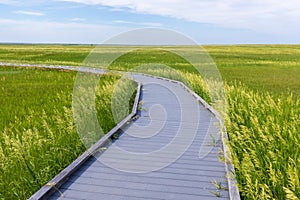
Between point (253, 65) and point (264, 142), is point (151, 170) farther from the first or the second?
point (253, 65)

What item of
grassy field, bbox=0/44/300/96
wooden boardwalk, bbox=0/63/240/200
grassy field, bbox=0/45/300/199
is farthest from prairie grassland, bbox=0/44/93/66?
wooden boardwalk, bbox=0/63/240/200

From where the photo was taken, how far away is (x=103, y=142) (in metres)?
7.13

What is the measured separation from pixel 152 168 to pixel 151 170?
0.10 metres

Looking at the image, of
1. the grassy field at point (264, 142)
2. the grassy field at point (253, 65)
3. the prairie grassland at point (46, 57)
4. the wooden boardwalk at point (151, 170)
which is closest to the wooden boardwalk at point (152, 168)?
the wooden boardwalk at point (151, 170)

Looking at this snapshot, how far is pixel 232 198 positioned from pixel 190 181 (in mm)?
906

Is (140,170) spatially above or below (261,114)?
below

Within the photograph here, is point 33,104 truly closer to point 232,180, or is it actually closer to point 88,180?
point 88,180

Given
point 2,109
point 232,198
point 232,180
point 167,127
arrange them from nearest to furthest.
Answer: point 232,198
point 232,180
point 167,127
point 2,109

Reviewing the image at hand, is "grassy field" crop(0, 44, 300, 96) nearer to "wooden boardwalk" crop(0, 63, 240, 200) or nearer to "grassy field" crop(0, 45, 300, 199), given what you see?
"grassy field" crop(0, 45, 300, 199)

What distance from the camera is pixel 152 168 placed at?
587cm

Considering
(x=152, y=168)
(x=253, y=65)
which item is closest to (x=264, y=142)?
(x=152, y=168)

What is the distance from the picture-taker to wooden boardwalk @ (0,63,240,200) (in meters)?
4.86

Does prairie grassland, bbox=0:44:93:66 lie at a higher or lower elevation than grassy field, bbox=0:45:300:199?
lower

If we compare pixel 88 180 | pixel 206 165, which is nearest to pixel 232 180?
pixel 206 165
